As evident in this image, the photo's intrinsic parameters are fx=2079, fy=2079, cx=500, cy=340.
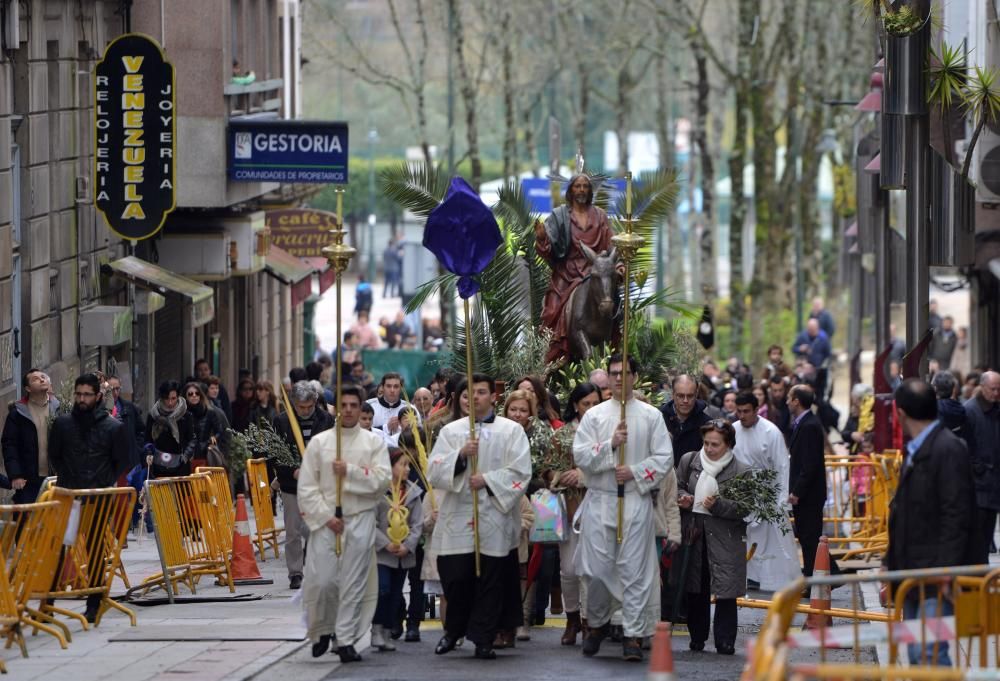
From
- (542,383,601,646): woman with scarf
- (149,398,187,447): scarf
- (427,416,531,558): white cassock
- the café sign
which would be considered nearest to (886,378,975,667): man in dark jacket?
(427,416,531,558): white cassock

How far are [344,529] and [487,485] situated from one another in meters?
0.89

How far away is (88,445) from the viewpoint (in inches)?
561

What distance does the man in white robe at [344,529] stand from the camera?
12.2m

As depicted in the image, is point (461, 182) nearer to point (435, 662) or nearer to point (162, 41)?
point (435, 662)

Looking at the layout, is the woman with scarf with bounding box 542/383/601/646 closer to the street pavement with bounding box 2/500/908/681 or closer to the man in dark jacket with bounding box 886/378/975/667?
the street pavement with bounding box 2/500/908/681

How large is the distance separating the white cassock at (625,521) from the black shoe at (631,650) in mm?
56

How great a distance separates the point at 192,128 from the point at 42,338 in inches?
242

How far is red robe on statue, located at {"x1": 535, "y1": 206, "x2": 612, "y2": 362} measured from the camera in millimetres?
17828

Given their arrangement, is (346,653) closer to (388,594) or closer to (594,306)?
(388,594)

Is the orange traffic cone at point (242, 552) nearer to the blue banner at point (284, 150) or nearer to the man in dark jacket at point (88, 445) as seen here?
the man in dark jacket at point (88, 445)

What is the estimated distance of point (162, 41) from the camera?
89.0 feet

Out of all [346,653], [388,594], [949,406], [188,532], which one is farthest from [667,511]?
[188,532]

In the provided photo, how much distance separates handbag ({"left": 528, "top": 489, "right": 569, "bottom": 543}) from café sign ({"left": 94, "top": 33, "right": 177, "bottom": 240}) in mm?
11607

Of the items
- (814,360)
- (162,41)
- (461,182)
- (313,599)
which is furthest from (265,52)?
(313,599)
